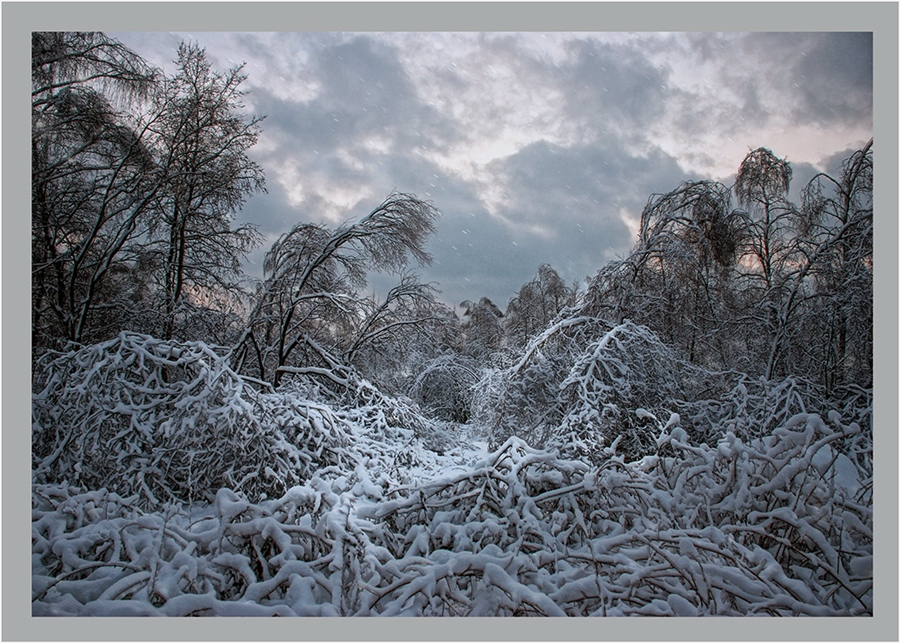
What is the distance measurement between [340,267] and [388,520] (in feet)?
10.7

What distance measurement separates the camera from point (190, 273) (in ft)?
15.5

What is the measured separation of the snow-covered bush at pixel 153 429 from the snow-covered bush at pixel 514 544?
378 millimetres

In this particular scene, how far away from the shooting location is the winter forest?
78.7 inches

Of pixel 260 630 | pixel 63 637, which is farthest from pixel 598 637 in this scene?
pixel 63 637

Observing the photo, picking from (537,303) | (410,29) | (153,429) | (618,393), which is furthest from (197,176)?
(537,303)

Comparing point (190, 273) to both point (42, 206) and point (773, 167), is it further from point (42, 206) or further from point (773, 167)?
point (773, 167)

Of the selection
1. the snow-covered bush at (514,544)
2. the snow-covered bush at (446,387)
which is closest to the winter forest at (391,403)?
the snow-covered bush at (514,544)

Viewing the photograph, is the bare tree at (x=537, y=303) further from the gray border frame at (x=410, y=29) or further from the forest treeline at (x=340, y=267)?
the gray border frame at (x=410, y=29)

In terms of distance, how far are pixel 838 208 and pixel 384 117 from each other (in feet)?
12.5

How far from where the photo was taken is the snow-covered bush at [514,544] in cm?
190

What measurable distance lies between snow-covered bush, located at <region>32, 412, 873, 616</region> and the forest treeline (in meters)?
1.28

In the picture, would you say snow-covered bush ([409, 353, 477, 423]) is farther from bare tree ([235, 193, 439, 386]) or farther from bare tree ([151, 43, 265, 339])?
bare tree ([151, 43, 265, 339])

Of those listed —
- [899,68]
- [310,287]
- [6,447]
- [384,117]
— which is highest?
[384,117]

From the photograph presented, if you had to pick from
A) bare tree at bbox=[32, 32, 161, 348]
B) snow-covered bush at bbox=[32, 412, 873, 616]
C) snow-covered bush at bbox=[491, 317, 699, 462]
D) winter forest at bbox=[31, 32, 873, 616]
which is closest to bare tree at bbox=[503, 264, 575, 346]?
winter forest at bbox=[31, 32, 873, 616]
